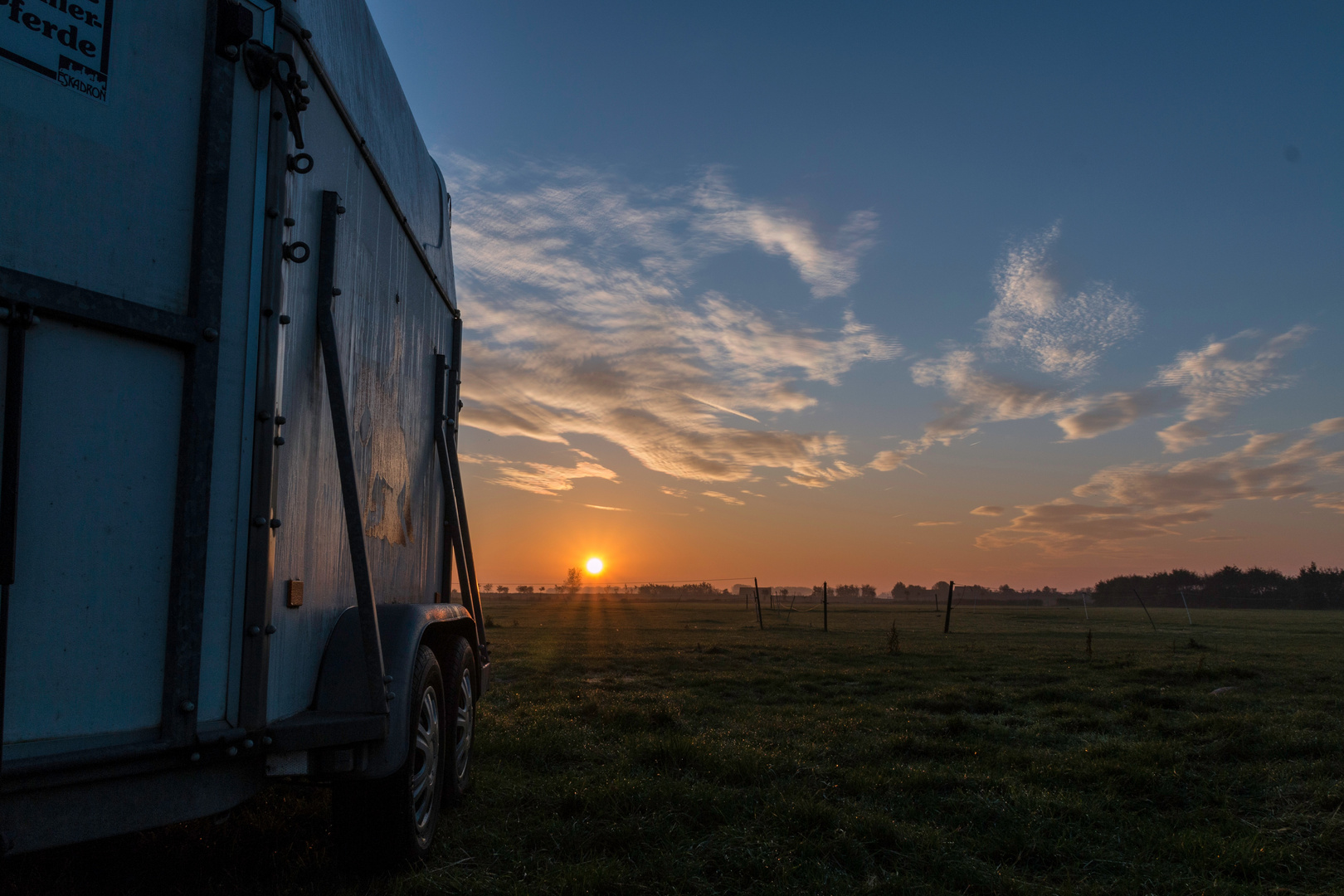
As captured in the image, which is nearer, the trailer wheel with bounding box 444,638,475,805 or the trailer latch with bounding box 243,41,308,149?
the trailer latch with bounding box 243,41,308,149

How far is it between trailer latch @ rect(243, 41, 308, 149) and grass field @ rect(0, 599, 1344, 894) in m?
3.09

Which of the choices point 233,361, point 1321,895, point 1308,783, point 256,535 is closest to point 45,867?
point 256,535

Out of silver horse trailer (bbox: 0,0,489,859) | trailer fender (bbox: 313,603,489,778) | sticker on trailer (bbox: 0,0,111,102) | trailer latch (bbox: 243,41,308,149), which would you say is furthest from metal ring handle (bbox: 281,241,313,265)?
trailer fender (bbox: 313,603,489,778)

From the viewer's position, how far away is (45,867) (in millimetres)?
3645

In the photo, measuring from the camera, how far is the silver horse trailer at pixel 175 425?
2.11m

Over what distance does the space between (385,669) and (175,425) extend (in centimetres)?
137

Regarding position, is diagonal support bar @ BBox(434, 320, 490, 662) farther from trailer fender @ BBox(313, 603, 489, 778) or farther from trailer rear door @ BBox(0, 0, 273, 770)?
trailer rear door @ BBox(0, 0, 273, 770)

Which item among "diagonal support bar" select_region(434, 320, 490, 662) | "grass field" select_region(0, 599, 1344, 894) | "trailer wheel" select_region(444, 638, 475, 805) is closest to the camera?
"grass field" select_region(0, 599, 1344, 894)

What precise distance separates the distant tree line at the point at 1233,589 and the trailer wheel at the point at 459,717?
83.8 metres

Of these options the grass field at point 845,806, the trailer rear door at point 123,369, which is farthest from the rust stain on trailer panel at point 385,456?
the grass field at point 845,806

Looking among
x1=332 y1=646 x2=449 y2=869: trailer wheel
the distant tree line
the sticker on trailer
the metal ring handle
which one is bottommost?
the distant tree line

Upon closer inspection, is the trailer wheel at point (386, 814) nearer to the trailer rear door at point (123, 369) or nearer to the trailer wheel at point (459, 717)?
the trailer wheel at point (459, 717)

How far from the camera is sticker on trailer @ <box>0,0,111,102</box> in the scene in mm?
2162

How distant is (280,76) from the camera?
2656 mm
